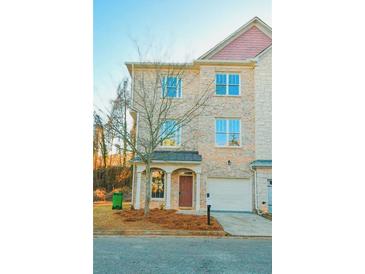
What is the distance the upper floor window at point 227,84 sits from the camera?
8695 millimetres

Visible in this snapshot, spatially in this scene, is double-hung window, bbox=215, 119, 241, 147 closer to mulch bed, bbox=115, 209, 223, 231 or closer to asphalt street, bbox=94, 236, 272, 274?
mulch bed, bbox=115, 209, 223, 231

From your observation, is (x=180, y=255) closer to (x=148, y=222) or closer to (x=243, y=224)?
(x=148, y=222)

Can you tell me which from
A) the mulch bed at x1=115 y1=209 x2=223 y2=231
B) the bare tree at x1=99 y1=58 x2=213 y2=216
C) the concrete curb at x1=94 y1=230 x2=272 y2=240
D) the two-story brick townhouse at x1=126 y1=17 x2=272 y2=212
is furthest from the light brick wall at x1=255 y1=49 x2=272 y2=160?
the concrete curb at x1=94 y1=230 x2=272 y2=240

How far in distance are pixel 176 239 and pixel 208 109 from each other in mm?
4563

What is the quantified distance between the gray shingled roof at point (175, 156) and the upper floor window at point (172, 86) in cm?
162

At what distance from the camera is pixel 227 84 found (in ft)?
28.7

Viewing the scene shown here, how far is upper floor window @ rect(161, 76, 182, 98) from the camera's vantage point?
8.08 meters

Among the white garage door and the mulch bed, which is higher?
the white garage door

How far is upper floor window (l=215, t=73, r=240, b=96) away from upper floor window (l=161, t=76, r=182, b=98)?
1113mm

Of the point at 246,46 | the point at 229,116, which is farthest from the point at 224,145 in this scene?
the point at 246,46

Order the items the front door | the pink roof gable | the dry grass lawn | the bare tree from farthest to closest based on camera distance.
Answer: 1. the pink roof gable
2. the front door
3. the bare tree
4. the dry grass lawn
